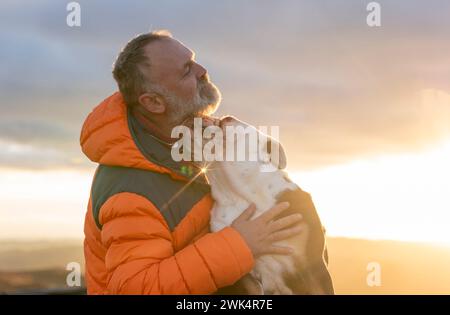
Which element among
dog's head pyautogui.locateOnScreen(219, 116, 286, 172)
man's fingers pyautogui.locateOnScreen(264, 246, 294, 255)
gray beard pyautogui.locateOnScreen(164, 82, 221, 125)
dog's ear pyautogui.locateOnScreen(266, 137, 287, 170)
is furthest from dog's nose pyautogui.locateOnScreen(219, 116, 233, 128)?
man's fingers pyautogui.locateOnScreen(264, 246, 294, 255)

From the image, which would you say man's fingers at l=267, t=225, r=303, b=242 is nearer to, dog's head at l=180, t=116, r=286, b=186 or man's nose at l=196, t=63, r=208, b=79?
dog's head at l=180, t=116, r=286, b=186

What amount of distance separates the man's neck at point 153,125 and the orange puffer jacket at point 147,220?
7cm

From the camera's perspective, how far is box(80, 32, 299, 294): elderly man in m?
3.55

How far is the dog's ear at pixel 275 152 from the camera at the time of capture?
386 cm

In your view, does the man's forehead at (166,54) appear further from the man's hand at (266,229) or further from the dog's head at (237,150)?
Answer: the man's hand at (266,229)

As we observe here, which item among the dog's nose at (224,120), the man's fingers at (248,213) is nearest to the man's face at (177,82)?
the dog's nose at (224,120)

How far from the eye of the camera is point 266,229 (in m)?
3.64

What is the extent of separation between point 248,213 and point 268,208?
12cm

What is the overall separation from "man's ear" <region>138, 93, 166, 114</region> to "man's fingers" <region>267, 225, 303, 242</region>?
→ 1.00 m

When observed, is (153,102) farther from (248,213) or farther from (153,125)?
(248,213)

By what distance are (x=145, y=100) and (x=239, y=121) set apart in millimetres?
573

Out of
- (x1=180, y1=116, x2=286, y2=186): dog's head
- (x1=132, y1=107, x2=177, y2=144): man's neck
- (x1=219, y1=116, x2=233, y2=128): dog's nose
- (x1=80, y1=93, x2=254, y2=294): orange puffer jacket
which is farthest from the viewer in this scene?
(x1=132, y1=107, x2=177, y2=144): man's neck

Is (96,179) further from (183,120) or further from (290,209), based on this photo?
(290,209)
